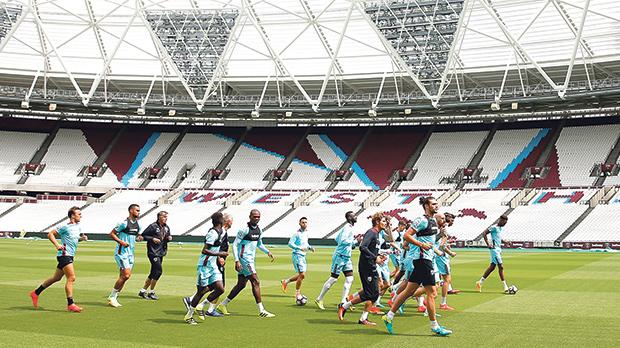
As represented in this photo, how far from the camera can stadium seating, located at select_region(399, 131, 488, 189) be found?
6078cm

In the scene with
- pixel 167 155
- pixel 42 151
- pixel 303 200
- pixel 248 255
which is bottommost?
pixel 248 255

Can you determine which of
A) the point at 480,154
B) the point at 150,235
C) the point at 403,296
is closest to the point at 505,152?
the point at 480,154

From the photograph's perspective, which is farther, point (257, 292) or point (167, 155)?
point (167, 155)

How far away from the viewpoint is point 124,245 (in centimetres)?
1468

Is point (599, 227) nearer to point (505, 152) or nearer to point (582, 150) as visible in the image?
point (582, 150)

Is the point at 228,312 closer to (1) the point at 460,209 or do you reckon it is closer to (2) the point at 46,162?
(1) the point at 460,209

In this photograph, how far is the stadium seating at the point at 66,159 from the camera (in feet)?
217

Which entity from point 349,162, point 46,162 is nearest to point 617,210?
point 349,162

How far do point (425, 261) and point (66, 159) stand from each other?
63429 millimetres

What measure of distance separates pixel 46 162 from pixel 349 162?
3198 centimetres

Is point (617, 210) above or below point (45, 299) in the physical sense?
above

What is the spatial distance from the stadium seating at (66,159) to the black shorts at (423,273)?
200ft

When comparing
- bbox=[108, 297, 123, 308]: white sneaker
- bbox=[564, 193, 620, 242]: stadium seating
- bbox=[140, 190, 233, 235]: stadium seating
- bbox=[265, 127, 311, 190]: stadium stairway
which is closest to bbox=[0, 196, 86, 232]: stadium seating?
bbox=[140, 190, 233, 235]: stadium seating

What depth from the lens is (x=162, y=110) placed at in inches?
2430
